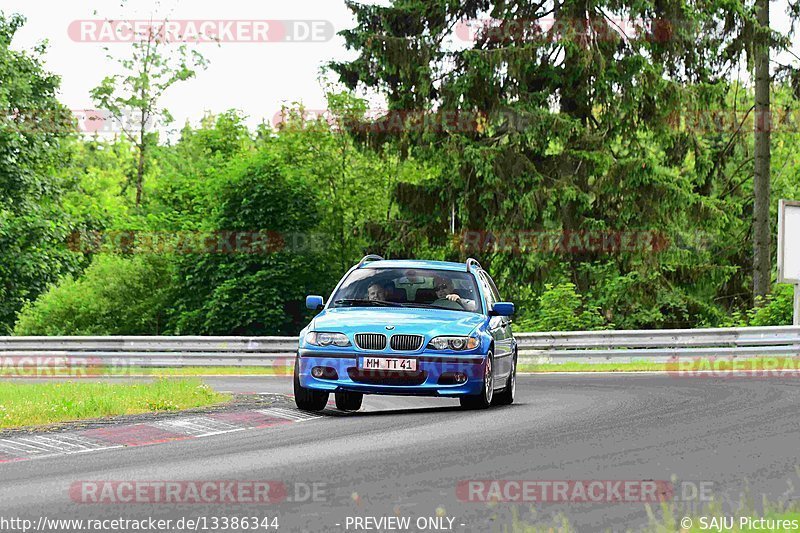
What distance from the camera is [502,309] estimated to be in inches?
600

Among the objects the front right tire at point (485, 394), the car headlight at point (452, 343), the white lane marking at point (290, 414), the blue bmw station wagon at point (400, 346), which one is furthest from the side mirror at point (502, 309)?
the white lane marking at point (290, 414)

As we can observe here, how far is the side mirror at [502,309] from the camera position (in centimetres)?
1519

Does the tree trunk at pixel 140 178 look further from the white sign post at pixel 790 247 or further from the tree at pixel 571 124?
the white sign post at pixel 790 247

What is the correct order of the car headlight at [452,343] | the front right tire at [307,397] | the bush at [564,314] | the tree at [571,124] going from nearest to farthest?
the car headlight at [452,343]
the front right tire at [307,397]
the bush at [564,314]
the tree at [571,124]

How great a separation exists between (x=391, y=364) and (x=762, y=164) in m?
25.7

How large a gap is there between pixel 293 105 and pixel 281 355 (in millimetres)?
25799

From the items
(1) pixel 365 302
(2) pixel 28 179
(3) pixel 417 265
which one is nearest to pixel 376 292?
(1) pixel 365 302

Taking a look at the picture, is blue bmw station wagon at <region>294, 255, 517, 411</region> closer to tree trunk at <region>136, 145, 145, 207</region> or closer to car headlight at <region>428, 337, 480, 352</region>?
car headlight at <region>428, 337, 480, 352</region>

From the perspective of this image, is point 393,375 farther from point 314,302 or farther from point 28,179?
point 28,179

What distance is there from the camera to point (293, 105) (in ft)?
178

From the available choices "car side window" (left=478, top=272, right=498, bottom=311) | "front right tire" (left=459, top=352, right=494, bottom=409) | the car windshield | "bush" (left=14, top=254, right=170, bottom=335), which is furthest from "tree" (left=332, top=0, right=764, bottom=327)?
"front right tire" (left=459, top=352, right=494, bottom=409)

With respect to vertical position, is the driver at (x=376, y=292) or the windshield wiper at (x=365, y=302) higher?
the driver at (x=376, y=292)

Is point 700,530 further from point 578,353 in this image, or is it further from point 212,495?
point 578,353

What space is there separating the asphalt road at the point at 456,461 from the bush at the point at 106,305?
31.0 m
